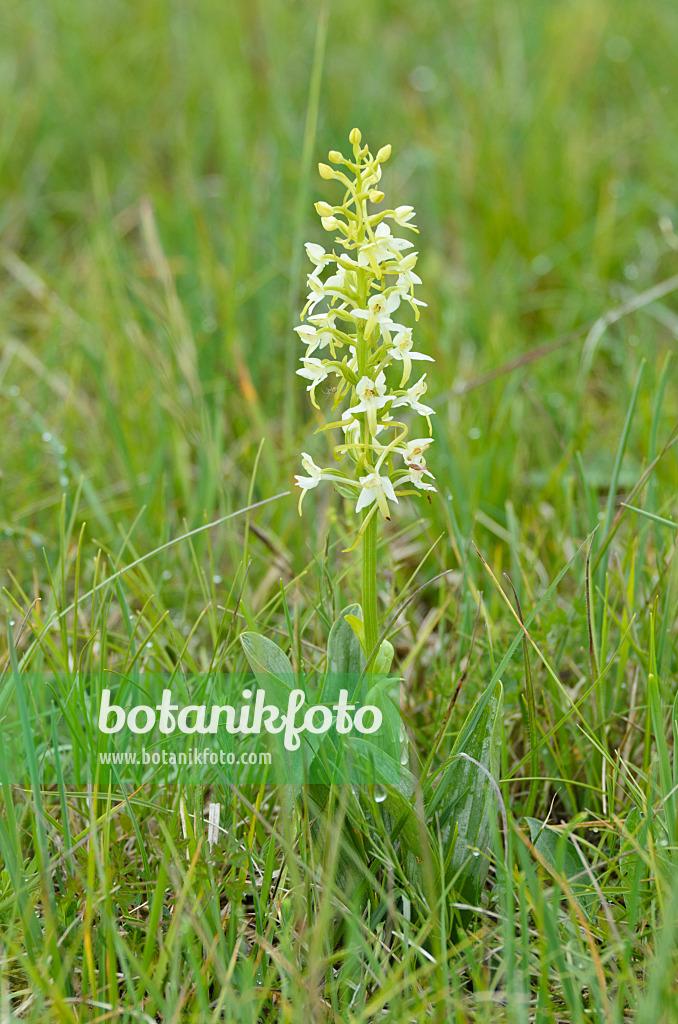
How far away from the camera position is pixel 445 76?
451 cm

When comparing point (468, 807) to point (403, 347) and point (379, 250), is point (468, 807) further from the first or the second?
point (379, 250)

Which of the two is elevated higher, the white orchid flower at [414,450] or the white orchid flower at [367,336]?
the white orchid flower at [367,336]

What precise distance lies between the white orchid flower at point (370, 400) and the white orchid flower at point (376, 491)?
0.25 feet

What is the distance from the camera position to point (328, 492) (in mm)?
2666

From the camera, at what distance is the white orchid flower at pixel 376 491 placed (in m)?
1.26

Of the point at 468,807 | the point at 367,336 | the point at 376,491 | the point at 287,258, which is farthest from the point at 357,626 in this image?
the point at 287,258

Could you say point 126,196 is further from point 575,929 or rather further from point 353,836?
point 575,929

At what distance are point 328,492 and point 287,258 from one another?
4.57 ft

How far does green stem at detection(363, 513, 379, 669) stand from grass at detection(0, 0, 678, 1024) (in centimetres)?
10

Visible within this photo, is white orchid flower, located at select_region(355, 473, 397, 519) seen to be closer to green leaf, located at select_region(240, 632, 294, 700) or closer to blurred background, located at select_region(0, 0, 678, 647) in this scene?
green leaf, located at select_region(240, 632, 294, 700)

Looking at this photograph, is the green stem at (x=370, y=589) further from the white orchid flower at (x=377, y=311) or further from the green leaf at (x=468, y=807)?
the white orchid flower at (x=377, y=311)

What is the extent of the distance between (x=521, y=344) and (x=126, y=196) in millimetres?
2249

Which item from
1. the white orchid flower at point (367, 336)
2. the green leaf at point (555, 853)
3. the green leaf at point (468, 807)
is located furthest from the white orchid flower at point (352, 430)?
the green leaf at point (555, 853)

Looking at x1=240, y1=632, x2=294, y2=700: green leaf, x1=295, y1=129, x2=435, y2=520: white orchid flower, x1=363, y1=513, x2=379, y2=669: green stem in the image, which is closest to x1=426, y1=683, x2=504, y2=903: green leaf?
x1=363, y1=513, x2=379, y2=669: green stem
